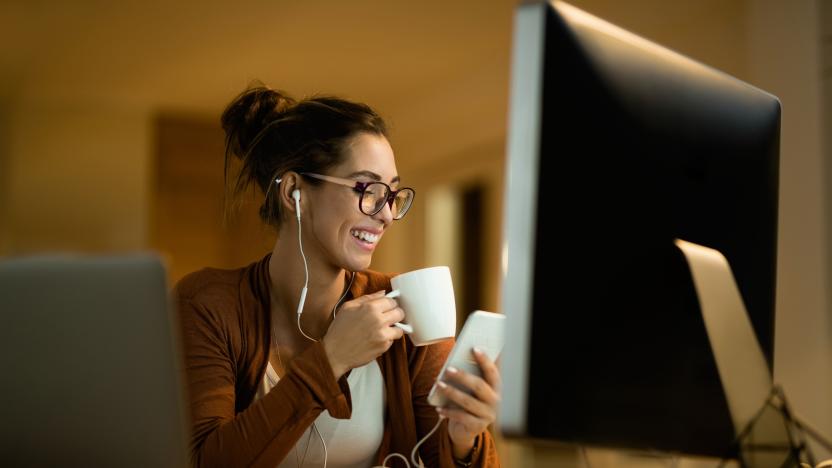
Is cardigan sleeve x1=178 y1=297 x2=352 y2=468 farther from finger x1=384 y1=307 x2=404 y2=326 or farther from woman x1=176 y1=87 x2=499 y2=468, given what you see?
finger x1=384 y1=307 x2=404 y2=326

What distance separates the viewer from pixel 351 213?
4.77ft

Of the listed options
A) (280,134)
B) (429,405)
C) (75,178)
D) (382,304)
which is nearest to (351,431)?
(429,405)

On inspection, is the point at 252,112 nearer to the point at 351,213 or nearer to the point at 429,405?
the point at 351,213

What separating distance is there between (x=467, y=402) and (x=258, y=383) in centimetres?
40

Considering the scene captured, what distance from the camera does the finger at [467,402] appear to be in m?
1.05

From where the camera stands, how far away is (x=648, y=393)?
27.1 inches

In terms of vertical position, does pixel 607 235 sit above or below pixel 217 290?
above

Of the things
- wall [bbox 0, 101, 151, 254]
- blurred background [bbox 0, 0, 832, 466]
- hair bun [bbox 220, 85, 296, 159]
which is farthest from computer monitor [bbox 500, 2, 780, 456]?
wall [bbox 0, 101, 151, 254]

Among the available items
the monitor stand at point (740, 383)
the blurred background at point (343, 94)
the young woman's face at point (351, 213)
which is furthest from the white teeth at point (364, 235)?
the blurred background at point (343, 94)

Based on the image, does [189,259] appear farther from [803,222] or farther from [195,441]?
[195,441]

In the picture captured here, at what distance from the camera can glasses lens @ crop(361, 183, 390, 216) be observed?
146 cm

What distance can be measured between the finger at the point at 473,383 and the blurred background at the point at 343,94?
226 centimetres

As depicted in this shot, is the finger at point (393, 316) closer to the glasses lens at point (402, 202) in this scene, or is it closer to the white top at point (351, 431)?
the white top at point (351, 431)

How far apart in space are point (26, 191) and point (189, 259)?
4.14 feet
